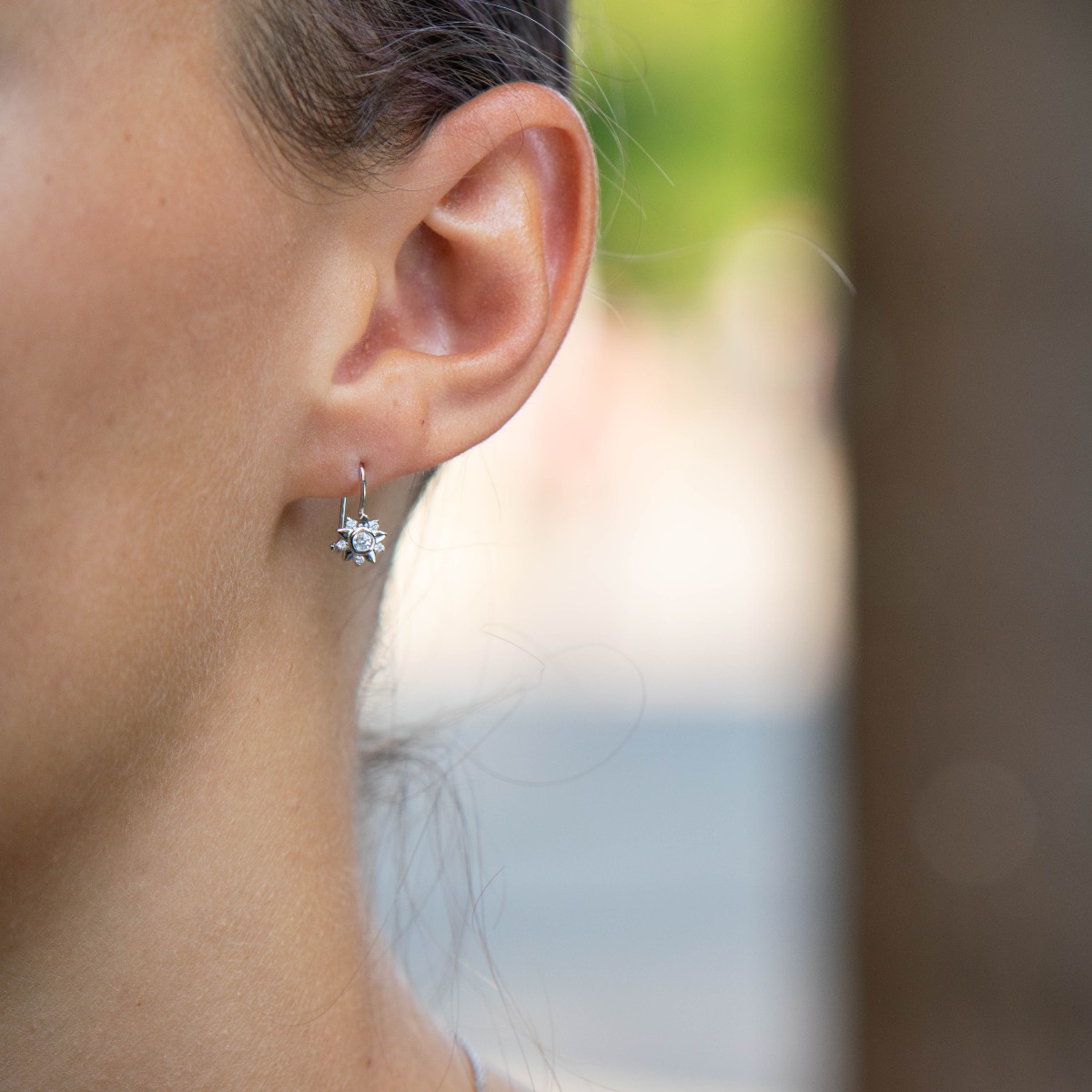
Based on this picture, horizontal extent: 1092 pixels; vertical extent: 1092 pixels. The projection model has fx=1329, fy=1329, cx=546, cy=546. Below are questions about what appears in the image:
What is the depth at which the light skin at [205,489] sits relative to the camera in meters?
0.92

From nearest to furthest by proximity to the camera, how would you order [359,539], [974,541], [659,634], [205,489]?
[205,489] < [359,539] < [974,541] < [659,634]

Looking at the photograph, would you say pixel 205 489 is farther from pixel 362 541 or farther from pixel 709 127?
pixel 709 127

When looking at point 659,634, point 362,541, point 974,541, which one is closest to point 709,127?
point 659,634

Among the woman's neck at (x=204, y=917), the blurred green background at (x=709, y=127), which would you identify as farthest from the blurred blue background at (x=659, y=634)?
the woman's neck at (x=204, y=917)

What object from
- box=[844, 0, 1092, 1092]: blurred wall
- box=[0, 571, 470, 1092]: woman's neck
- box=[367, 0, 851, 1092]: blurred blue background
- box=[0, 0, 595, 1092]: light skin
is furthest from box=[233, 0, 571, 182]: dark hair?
box=[844, 0, 1092, 1092]: blurred wall

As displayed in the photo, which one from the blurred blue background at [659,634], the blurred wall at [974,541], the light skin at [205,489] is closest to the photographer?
the light skin at [205,489]

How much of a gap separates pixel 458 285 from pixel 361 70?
7.4 inches

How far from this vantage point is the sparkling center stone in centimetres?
110

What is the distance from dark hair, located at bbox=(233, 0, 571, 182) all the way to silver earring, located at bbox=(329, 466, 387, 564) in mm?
275

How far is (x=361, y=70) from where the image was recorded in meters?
1.07

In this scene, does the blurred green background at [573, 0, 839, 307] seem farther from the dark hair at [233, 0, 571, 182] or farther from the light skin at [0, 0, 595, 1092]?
the light skin at [0, 0, 595, 1092]

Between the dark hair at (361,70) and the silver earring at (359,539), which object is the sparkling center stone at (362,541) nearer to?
the silver earring at (359,539)

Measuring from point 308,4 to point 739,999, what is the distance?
3851 millimetres

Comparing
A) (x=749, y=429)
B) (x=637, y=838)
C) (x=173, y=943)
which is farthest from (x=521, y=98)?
(x=749, y=429)
